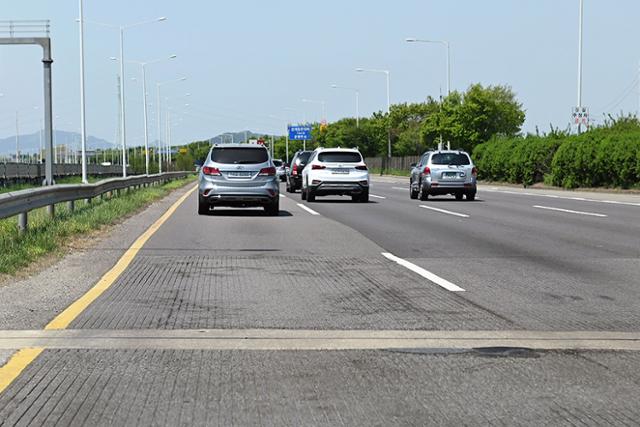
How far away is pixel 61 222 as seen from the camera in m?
16.5

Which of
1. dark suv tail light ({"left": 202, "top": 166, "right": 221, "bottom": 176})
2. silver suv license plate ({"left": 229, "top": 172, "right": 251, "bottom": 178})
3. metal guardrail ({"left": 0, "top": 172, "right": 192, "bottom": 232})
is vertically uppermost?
dark suv tail light ({"left": 202, "top": 166, "right": 221, "bottom": 176})

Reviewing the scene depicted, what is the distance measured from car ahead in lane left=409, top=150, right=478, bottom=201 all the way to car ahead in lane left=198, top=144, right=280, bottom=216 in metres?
8.95

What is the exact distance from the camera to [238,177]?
70.7 ft

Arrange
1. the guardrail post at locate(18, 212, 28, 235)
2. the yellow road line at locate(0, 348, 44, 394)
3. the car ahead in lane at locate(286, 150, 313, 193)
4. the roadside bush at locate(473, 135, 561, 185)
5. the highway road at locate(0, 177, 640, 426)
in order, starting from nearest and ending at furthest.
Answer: the highway road at locate(0, 177, 640, 426) → the yellow road line at locate(0, 348, 44, 394) → the guardrail post at locate(18, 212, 28, 235) → the car ahead in lane at locate(286, 150, 313, 193) → the roadside bush at locate(473, 135, 561, 185)

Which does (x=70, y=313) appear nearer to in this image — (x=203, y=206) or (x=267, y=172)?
(x=267, y=172)

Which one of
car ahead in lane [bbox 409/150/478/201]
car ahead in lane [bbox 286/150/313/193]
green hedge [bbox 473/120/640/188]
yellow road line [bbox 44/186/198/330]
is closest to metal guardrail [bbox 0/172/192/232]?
yellow road line [bbox 44/186/198/330]

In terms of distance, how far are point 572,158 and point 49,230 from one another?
28916 mm

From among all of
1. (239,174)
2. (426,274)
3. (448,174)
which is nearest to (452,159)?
(448,174)

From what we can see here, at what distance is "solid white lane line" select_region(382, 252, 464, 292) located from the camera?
953 cm

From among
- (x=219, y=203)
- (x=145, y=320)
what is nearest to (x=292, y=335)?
(x=145, y=320)

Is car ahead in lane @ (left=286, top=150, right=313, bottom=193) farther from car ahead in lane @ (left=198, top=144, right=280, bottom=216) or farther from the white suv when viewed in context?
car ahead in lane @ (left=198, top=144, right=280, bottom=216)

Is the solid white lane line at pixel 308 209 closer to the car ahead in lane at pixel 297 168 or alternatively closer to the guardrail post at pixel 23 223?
the guardrail post at pixel 23 223

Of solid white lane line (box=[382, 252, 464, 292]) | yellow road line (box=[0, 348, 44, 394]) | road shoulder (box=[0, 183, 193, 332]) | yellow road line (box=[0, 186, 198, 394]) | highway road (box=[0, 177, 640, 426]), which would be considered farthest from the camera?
solid white lane line (box=[382, 252, 464, 292])

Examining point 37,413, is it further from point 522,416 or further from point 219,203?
point 219,203
